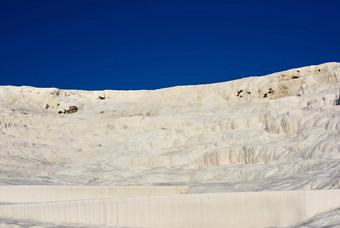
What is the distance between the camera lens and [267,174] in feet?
92.8

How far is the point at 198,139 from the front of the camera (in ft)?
130

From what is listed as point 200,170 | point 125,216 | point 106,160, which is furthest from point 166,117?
point 125,216

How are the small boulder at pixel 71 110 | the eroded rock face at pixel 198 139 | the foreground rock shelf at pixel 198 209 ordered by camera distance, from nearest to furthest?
1. the foreground rock shelf at pixel 198 209
2. the eroded rock face at pixel 198 139
3. the small boulder at pixel 71 110

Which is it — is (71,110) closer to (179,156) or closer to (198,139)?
(198,139)

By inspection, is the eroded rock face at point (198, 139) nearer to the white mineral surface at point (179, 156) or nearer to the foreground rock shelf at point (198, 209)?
the white mineral surface at point (179, 156)

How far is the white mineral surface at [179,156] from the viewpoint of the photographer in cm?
1966

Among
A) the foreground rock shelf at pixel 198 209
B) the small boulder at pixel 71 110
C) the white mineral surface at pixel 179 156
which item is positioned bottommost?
the foreground rock shelf at pixel 198 209

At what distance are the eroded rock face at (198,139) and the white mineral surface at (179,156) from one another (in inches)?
4.1

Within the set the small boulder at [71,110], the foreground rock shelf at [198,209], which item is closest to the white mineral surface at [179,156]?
the foreground rock shelf at [198,209]

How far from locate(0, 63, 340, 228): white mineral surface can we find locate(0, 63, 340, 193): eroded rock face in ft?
0.34

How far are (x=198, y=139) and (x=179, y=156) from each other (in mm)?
3558

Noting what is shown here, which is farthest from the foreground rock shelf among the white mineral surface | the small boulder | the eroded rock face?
the small boulder

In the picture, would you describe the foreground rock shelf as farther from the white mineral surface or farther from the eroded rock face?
the eroded rock face

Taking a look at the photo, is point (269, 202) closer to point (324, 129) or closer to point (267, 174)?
point (267, 174)
